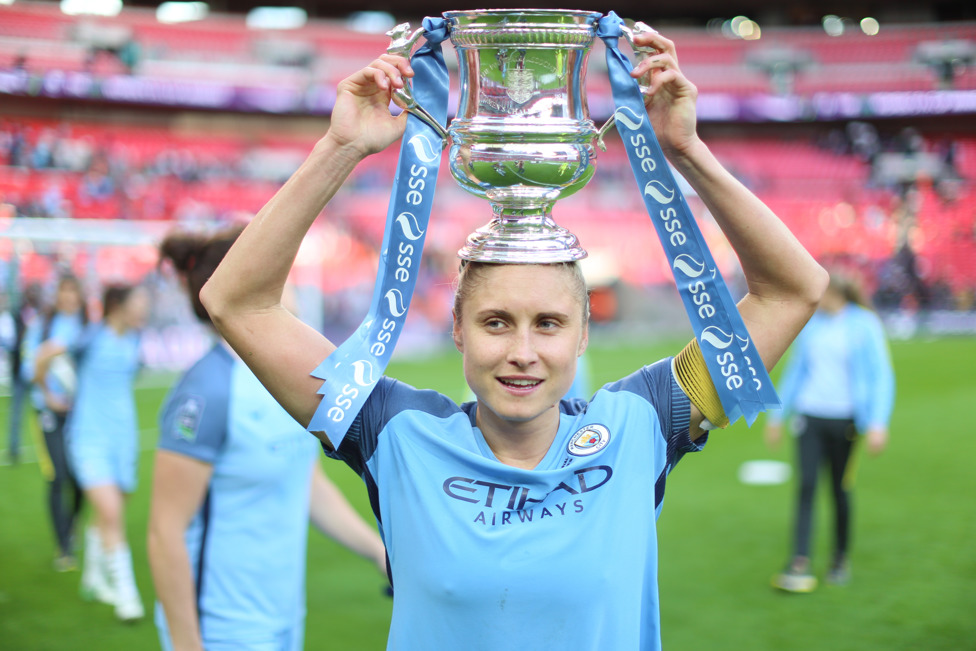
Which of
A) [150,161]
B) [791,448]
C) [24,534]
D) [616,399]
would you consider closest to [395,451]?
[616,399]

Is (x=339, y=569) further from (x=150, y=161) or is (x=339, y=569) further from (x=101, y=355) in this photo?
(x=150, y=161)

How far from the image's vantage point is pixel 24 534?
7.27m

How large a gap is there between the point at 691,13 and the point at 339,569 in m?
33.7

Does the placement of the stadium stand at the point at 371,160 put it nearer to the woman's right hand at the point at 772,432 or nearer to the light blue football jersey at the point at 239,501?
the woman's right hand at the point at 772,432

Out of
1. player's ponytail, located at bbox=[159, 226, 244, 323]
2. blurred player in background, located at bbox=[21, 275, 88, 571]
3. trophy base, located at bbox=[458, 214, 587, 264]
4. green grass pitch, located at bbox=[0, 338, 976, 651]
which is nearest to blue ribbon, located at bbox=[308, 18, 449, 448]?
trophy base, located at bbox=[458, 214, 587, 264]

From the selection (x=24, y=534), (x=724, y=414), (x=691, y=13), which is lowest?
(x=24, y=534)

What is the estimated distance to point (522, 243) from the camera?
5.54 feet

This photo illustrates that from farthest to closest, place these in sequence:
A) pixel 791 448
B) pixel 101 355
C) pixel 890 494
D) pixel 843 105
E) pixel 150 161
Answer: pixel 843 105 → pixel 150 161 → pixel 791 448 → pixel 890 494 → pixel 101 355

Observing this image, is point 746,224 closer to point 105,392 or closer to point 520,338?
point 520,338

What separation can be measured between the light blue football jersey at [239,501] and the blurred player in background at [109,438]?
331 cm

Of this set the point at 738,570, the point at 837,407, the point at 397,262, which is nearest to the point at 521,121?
the point at 397,262

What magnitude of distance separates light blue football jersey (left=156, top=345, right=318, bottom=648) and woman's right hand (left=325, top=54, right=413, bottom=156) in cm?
116

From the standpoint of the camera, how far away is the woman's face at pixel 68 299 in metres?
7.23

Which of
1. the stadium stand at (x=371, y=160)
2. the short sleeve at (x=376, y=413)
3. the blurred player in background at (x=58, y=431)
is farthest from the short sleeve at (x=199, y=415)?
the stadium stand at (x=371, y=160)
